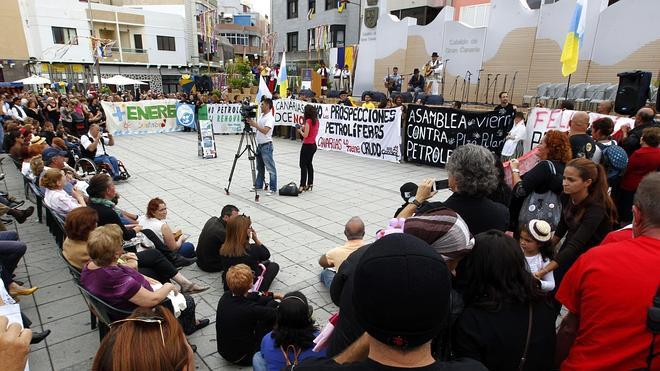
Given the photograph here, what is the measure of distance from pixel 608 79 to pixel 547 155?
13433mm

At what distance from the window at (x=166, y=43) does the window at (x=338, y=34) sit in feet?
69.4

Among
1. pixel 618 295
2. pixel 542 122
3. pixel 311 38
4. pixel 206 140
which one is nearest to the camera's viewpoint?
pixel 618 295

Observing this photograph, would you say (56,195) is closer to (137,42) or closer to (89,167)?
(89,167)

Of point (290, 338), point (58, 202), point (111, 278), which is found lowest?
point (290, 338)

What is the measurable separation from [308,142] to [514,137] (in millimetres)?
4768

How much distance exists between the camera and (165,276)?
156 inches

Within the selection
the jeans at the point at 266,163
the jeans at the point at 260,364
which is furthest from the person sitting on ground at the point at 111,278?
the jeans at the point at 266,163

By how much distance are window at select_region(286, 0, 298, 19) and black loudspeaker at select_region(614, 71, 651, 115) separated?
114ft

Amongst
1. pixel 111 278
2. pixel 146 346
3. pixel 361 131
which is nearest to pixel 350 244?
pixel 111 278

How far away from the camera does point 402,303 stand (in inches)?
37.6

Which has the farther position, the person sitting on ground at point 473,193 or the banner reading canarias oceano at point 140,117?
the banner reading canarias oceano at point 140,117

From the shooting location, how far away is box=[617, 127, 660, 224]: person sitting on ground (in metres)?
4.53

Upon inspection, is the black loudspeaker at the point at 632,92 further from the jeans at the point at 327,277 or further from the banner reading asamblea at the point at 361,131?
the jeans at the point at 327,277

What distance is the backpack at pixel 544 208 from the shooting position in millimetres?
3520
